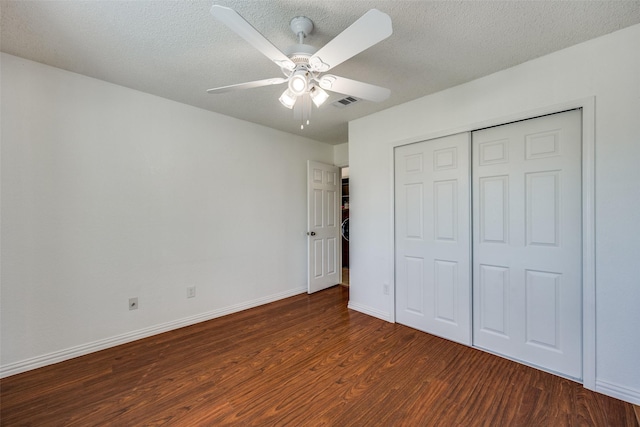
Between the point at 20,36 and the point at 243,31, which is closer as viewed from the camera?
the point at 243,31

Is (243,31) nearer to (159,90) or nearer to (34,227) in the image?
(159,90)

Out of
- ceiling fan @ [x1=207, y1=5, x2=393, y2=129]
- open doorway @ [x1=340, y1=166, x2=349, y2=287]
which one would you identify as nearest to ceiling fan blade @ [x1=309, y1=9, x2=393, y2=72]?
ceiling fan @ [x1=207, y1=5, x2=393, y2=129]

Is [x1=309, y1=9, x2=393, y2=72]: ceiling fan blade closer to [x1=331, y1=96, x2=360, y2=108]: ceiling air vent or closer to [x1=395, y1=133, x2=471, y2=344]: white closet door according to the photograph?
[x1=331, y1=96, x2=360, y2=108]: ceiling air vent

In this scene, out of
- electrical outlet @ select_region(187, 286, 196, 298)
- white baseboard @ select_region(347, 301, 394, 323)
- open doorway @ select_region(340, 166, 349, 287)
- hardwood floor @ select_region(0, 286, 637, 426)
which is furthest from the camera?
open doorway @ select_region(340, 166, 349, 287)

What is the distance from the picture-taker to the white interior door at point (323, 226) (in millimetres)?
3908

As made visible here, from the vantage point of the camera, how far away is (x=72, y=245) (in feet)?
7.25

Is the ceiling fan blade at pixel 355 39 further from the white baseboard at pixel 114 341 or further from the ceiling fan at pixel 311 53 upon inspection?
the white baseboard at pixel 114 341

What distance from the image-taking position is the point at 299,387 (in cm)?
186

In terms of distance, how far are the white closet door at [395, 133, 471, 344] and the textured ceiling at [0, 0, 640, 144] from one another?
0.69 m

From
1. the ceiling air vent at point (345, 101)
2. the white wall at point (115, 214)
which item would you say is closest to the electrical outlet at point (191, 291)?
the white wall at point (115, 214)

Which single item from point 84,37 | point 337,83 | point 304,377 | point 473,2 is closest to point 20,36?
point 84,37

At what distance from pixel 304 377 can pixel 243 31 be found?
222 centimetres

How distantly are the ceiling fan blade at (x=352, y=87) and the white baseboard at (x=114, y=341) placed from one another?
8.87 ft

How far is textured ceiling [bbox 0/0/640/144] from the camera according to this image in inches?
60.1
